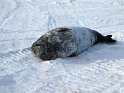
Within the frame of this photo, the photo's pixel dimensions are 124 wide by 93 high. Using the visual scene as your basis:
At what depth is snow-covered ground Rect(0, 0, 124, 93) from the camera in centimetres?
480

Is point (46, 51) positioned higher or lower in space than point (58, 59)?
higher

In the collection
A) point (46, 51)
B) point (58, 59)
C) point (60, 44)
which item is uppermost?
point (60, 44)

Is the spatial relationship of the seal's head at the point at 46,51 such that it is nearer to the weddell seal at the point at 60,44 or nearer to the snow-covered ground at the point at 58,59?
the weddell seal at the point at 60,44

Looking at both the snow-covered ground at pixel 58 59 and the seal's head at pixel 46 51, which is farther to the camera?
the seal's head at pixel 46 51

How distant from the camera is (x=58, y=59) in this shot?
18.7ft

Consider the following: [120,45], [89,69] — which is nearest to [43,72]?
[89,69]

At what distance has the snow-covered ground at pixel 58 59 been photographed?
15.8 feet

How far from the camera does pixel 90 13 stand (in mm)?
9664

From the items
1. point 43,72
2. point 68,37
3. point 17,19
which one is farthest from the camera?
point 17,19

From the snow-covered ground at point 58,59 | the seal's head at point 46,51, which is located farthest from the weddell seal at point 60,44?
the snow-covered ground at point 58,59

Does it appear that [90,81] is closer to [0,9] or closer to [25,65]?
[25,65]

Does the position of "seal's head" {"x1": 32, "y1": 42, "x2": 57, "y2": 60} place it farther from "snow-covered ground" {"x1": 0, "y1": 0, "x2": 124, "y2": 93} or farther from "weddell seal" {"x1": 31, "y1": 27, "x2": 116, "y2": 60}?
"snow-covered ground" {"x1": 0, "y1": 0, "x2": 124, "y2": 93}

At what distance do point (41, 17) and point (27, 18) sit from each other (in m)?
0.42

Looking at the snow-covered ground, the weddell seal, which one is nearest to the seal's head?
the weddell seal
